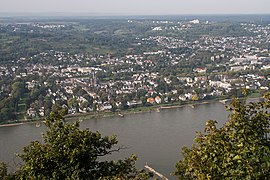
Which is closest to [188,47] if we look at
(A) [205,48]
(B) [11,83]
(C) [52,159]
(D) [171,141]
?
(A) [205,48]

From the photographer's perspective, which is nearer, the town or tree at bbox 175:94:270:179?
tree at bbox 175:94:270:179

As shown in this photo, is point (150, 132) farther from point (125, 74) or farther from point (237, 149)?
point (125, 74)

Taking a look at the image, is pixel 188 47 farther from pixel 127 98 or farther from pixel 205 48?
pixel 127 98

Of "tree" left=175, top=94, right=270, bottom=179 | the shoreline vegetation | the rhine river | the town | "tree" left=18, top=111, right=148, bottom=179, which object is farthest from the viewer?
the town

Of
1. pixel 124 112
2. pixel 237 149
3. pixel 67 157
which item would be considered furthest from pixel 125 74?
pixel 237 149

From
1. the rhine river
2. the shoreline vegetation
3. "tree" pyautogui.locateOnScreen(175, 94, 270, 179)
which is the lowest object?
the shoreline vegetation

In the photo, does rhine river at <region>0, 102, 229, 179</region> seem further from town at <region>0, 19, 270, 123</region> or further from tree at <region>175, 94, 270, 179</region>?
tree at <region>175, 94, 270, 179</region>

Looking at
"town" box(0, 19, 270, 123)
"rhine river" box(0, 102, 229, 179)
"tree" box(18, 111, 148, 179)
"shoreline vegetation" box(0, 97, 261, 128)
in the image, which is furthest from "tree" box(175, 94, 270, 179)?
"shoreline vegetation" box(0, 97, 261, 128)
